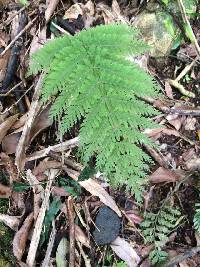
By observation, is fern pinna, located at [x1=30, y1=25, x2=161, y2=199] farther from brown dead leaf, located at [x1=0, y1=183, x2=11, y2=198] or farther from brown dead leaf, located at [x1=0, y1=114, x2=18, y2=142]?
brown dead leaf, located at [x1=0, y1=183, x2=11, y2=198]

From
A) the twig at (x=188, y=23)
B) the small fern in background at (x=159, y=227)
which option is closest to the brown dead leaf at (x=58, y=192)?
the small fern in background at (x=159, y=227)

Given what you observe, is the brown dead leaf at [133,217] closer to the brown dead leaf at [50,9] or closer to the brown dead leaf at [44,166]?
the brown dead leaf at [44,166]

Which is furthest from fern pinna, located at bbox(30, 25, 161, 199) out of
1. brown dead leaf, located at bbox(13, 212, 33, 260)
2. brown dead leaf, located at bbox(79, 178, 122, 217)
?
brown dead leaf, located at bbox(13, 212, 33, 260)

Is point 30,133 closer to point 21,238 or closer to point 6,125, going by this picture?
point 6,125

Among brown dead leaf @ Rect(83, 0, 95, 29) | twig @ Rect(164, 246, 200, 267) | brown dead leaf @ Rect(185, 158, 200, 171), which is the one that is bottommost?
twig @ Rect(164, 246, 200, 267)

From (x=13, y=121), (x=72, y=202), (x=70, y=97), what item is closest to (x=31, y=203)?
(x=72, y=202)
